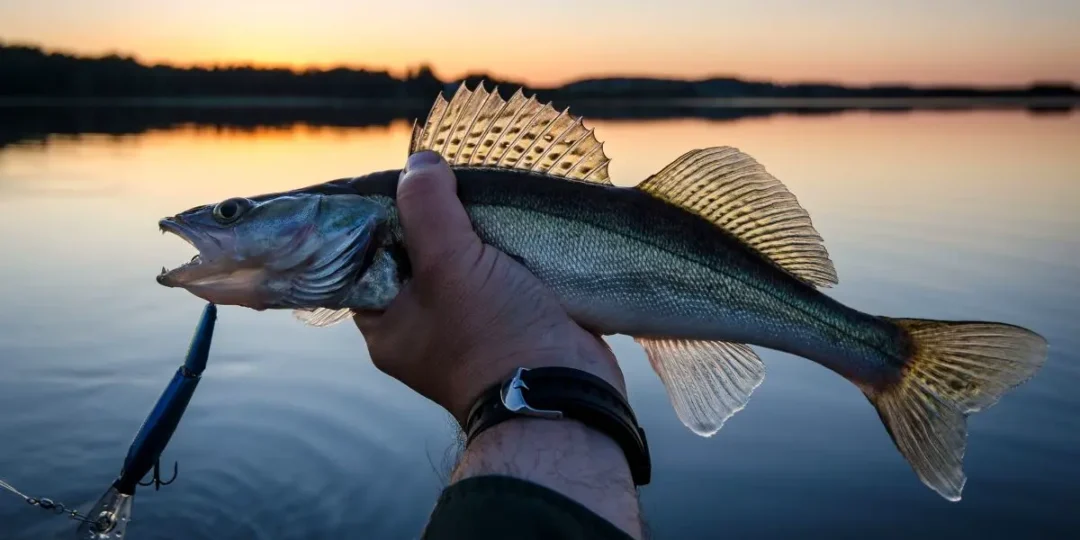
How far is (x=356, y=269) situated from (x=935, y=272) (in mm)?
11900

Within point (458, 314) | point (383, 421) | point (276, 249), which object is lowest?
point (383, 421)

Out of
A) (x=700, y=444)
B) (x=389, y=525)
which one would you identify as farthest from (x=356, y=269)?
(x=700, y=444)

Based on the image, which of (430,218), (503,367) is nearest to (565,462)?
(503,367)

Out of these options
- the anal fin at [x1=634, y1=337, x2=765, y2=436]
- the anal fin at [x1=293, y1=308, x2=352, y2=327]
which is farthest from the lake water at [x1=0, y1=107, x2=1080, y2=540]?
the anal fin at [x1=634, y1=337, x2=765, y2=436]

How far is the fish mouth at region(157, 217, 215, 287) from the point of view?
3.16 meters

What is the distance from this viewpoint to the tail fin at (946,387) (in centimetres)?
315

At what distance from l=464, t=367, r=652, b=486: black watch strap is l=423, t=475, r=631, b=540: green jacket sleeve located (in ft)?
1.54

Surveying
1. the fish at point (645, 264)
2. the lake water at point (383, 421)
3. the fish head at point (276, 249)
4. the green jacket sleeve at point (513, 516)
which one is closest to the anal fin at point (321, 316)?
the fish at point (645, 264)

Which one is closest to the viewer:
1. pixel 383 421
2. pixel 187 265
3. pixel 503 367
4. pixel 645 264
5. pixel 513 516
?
pixel 513 516

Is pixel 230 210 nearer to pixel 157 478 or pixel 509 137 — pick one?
pixel 509 137

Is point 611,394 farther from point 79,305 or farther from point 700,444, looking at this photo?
point 79,305

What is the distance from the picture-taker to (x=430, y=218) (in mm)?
3098

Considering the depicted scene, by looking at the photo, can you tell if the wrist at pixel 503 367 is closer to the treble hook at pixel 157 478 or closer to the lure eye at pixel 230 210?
the lure eye at pixel 230 210

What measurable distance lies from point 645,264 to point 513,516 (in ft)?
5.10
